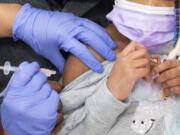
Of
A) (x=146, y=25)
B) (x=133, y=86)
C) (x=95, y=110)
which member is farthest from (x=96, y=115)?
(x=146, y=25)

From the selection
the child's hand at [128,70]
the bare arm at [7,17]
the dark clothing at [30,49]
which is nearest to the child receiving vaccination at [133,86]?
the child's hand at [128,70]

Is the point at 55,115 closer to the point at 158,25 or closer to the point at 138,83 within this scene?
the point at 138,83

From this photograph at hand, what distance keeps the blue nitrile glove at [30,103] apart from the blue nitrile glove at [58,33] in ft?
0.52

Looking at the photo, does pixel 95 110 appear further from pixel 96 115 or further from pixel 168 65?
pixel 168 65

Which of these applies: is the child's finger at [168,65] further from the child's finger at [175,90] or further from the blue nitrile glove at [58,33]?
the blue nitrile glove at [58,33]

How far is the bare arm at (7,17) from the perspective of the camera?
4.86 feet

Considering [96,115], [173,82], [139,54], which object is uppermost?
[139,54]

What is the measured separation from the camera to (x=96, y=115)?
4.22 ft

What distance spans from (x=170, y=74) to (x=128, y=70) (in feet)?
0.53

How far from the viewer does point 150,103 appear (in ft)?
4.28

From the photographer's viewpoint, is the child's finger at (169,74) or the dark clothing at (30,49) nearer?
the child's finger at (169,74)

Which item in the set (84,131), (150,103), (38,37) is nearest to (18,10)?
(38,37)

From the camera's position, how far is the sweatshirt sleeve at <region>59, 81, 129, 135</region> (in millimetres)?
1250

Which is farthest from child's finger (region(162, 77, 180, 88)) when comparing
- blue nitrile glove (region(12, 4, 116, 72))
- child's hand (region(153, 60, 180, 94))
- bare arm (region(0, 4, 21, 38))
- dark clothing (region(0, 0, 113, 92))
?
bare arm (region(0, 4, 21, 38))
